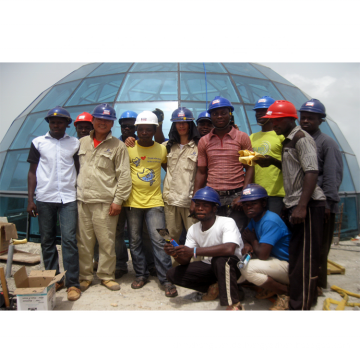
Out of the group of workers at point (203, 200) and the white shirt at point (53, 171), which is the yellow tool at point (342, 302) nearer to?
the group of workers at point (203, 200)

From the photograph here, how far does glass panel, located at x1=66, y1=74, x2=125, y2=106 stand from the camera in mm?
7109

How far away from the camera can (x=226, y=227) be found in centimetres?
352

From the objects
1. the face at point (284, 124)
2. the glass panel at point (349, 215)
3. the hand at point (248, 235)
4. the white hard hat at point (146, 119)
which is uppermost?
the white hard hat at point (146, 119)

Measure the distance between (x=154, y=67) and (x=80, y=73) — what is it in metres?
2.23

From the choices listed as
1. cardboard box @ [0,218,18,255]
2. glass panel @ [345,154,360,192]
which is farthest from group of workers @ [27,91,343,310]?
glass panel @ [345,154,360,192]

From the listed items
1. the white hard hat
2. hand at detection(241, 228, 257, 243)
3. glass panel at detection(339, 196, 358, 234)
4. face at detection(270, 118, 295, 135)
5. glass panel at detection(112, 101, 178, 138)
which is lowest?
glass panel at detection(339, 196, 358, 234)

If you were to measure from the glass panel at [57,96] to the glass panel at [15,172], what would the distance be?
1.34m

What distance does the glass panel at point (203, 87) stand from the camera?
22.7 feet

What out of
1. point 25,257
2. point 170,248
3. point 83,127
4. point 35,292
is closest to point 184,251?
point 170,248

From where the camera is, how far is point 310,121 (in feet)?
12.9

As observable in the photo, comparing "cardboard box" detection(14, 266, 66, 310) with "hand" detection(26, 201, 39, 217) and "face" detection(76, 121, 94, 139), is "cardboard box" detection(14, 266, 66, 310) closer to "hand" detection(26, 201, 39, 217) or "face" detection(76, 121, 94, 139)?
"hand" detection(26, 201, 39, 217)

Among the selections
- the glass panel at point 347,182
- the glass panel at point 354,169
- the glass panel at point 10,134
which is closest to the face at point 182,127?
the glass panel at point 347,182

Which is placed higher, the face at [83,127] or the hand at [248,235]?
the face at [83,127]

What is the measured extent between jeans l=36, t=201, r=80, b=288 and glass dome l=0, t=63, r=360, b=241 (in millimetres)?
2764
